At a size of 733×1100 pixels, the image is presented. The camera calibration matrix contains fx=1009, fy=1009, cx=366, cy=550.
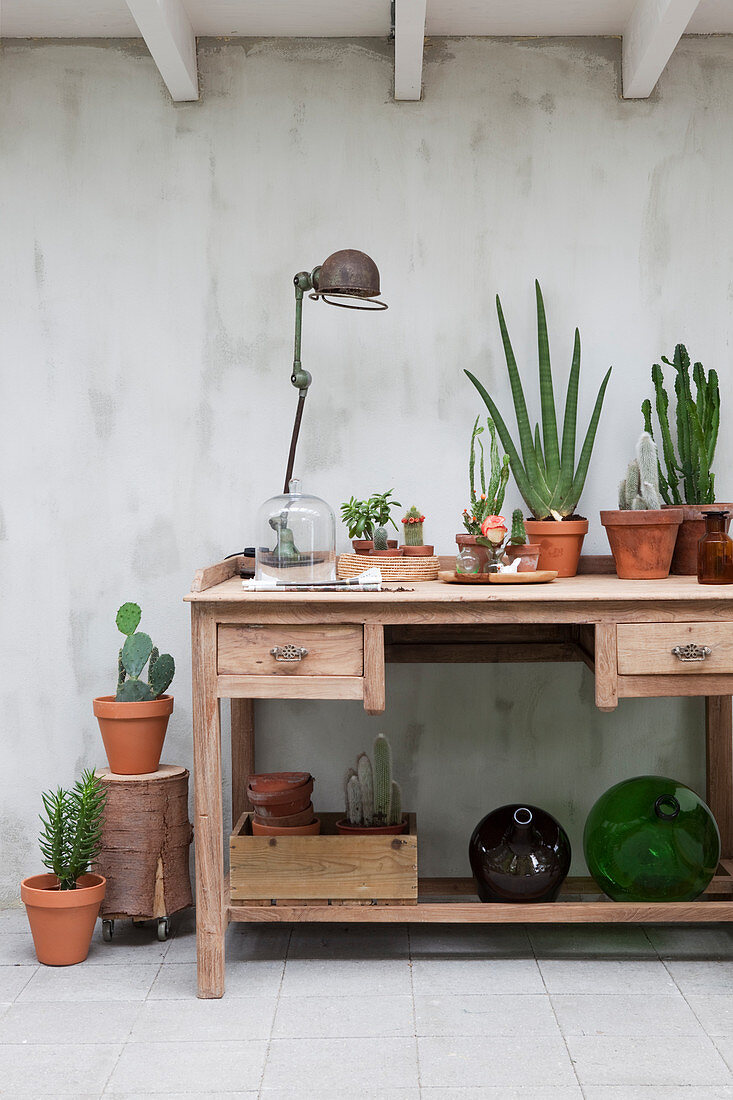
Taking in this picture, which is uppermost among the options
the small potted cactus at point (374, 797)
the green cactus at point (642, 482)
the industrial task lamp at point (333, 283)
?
the industrial task lamp at point (333, 283)

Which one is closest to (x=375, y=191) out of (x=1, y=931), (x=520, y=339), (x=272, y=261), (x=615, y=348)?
(x=272, y=261)

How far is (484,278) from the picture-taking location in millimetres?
3004

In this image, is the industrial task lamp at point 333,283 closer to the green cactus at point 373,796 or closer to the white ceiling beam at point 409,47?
the white ceiling beam at point 409,47

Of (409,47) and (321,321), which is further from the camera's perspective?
(321,321)

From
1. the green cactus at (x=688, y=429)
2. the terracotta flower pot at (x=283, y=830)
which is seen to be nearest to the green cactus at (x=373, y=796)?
the terracotta flower pot at (x=283, y=830)

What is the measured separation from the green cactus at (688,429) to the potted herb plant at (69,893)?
1.79m

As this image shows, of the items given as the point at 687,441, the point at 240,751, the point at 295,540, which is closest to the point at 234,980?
the point at 240,751

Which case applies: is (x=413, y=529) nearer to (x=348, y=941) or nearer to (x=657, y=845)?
(x=657, y=845)

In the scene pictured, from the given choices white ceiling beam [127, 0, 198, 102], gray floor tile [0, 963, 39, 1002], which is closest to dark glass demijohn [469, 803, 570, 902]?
gray floor tile [0, 963, 39, 1002]

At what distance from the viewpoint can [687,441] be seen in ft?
9.36

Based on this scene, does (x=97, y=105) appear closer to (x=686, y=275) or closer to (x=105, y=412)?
(x=105, y=412)

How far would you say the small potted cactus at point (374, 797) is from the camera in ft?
8.77

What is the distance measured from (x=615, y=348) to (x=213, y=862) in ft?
6.05

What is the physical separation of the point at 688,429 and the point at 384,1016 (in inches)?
68.3
